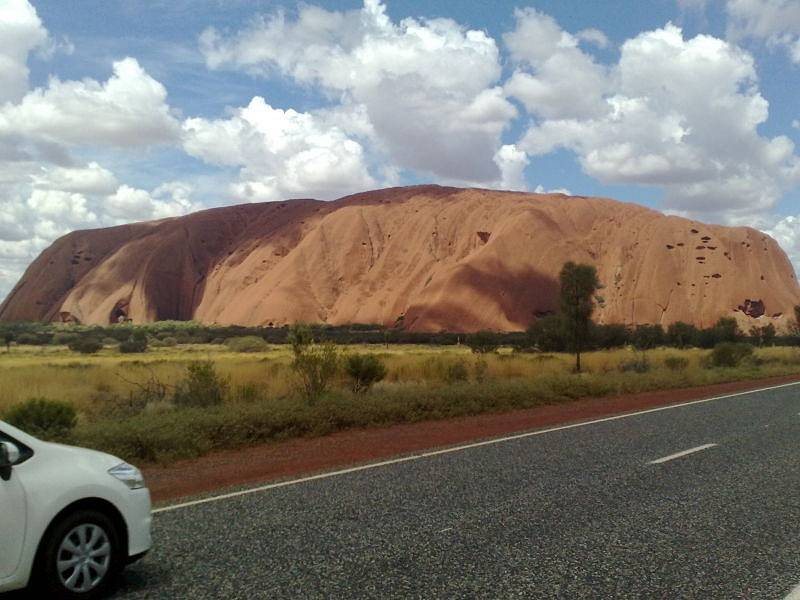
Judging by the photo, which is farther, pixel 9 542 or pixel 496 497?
pixel 496 497

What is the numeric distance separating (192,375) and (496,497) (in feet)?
37.5

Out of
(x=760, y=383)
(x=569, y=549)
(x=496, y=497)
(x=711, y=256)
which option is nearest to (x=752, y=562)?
(x=569, y=549)

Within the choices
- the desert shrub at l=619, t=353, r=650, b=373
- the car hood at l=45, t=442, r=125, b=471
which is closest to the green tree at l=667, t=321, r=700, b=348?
the desert shrub at l=619, t=353, r=650, b=373

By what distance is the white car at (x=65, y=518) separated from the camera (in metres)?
4.70

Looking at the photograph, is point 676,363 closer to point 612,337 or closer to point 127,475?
point 612,337

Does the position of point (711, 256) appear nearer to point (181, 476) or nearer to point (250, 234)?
point (250, 234)

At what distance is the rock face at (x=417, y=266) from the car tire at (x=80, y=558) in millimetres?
82171

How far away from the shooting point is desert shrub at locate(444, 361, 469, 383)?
25.6 metres

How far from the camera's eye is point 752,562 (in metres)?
5.81

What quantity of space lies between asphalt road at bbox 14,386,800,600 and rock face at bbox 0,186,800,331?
7748cm

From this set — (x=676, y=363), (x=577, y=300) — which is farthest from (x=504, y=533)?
(x=676, y=363)

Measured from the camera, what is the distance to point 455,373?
2606 centimetres

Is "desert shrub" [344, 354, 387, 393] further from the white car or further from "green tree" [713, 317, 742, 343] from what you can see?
"green tree" [713, 317, 742, 343]

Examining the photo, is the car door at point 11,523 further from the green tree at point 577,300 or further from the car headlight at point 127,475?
the green tree at point 577,300
